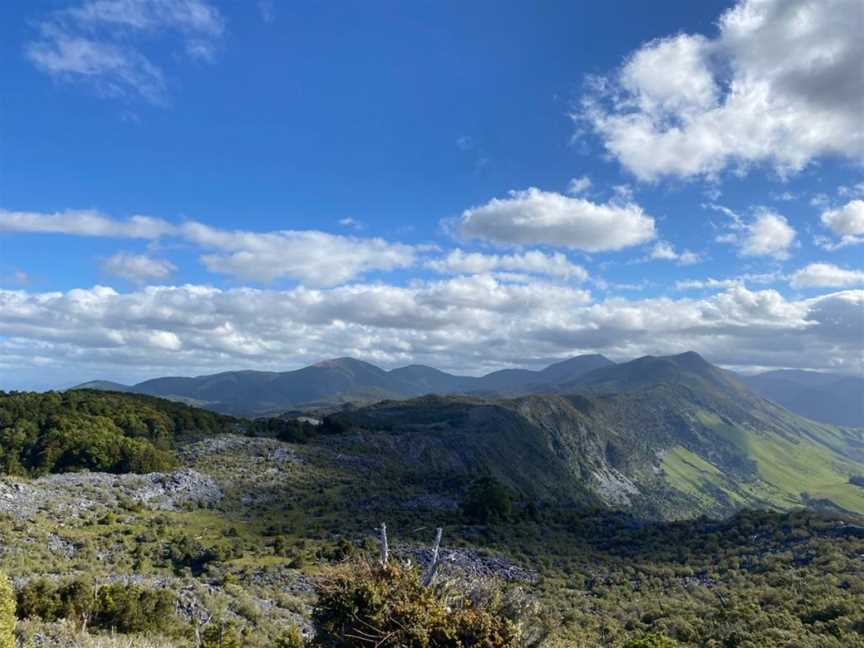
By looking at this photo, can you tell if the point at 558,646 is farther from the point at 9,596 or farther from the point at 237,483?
the point at 237,483

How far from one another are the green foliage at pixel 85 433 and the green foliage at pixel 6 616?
139ft

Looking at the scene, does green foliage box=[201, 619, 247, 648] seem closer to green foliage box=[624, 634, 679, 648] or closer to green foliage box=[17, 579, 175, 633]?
green foliage box=[17, 579, 175, 633]

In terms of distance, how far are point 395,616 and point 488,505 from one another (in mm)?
42359

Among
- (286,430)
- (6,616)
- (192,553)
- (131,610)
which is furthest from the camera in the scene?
(286,430)

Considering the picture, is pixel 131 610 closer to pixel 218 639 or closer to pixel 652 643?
pixel 218 639

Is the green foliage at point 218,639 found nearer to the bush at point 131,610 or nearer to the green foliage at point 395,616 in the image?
the bush at point 131,610

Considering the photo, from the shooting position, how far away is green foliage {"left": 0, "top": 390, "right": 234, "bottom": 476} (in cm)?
5181

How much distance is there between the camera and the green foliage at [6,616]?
39.6 feet

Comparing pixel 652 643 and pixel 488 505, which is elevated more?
pixel 652 643

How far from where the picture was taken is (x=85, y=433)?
55.3 m

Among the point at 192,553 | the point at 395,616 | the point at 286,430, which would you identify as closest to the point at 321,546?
the point at 192,553

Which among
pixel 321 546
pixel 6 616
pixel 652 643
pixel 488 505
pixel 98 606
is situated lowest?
pixel 488 505

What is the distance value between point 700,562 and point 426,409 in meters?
140

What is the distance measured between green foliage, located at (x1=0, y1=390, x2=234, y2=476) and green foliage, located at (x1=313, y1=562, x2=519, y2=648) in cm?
4667
